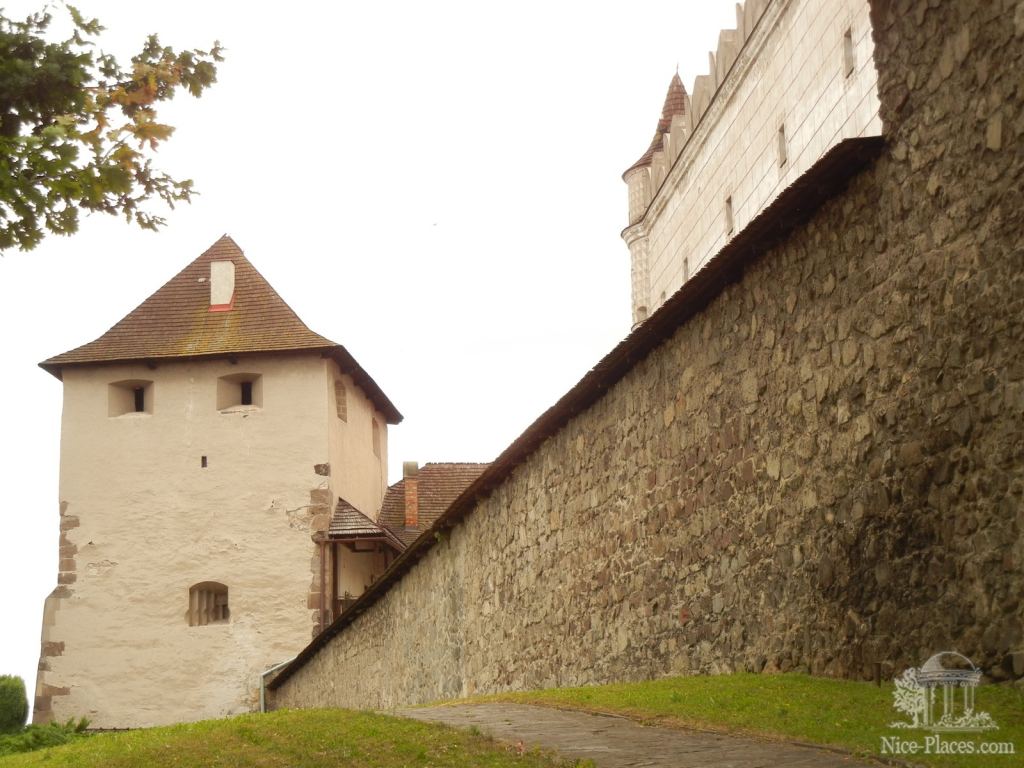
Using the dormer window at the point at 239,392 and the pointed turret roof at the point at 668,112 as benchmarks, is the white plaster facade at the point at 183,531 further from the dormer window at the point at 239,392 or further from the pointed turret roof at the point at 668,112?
the pointed turret roof at the point at 668,112

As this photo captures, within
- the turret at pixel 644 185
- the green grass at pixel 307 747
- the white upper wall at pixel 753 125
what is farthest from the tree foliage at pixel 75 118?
the turret at pixel 644 185

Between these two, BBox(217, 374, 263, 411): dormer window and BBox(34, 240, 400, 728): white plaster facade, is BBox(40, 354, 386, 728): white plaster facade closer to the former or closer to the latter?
BBox(34, 240, 400, 728): white plaster facade

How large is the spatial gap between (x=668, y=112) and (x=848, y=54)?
14.8m

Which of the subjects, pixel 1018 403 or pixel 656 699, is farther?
pixel 656 699

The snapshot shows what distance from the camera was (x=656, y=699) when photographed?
9406mm

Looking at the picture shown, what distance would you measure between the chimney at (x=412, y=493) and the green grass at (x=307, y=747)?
27.0 meters

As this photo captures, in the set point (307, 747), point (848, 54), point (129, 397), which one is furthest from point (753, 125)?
point (129, 397)

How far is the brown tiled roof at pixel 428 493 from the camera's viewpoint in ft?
120

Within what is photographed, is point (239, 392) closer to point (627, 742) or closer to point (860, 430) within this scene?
point (860, 430)

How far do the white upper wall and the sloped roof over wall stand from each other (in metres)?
4.56

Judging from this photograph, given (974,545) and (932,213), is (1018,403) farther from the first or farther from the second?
(932,213)

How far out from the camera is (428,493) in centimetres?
3753

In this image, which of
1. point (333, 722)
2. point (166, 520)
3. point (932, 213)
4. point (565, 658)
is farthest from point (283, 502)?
point (932, 213)

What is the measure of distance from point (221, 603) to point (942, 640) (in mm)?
26479
